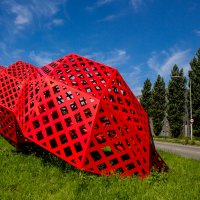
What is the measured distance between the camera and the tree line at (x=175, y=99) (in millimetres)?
42656

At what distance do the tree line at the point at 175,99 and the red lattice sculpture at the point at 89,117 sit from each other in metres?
29.2

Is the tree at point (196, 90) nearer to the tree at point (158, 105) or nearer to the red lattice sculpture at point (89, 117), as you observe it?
the tree at point (158, 105)

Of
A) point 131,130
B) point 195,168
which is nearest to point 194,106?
point 195,168

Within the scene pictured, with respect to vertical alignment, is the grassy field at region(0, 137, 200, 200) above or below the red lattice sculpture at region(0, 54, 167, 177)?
below

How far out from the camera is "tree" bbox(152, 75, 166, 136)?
172ft

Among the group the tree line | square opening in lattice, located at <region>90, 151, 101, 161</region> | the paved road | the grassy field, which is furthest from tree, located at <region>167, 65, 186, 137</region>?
the grassy field

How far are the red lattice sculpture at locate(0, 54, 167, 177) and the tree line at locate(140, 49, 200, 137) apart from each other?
95.7 feet

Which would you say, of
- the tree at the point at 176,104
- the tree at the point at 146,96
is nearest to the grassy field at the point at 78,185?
the tree at the point at 176,104

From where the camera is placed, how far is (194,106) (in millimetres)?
42688

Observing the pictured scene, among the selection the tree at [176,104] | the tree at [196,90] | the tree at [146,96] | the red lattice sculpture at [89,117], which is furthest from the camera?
the tree at [146,96]

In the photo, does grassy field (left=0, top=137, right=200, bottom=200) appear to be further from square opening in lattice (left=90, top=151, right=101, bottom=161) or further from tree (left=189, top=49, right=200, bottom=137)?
tree (left=189, top=49, right=200, bottom=137)

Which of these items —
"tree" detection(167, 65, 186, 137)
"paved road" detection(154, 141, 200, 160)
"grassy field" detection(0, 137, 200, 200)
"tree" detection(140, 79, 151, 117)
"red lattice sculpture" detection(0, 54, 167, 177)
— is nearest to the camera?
"grassy field" detection(0, 137, 200, 200)

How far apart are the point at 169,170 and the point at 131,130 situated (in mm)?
2217

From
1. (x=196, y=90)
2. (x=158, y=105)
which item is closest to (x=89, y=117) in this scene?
(x=196, y=90)
